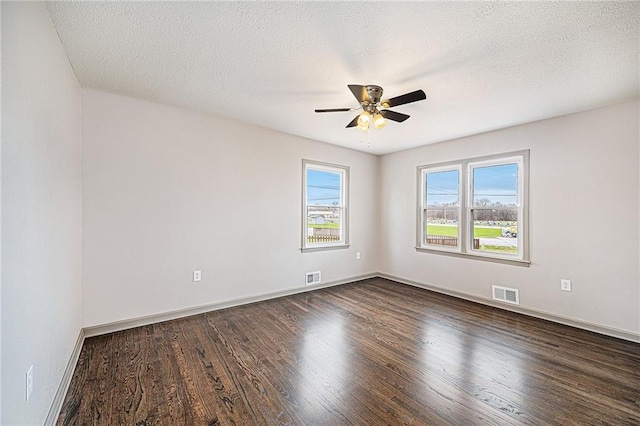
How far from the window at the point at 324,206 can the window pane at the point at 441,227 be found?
1.45m

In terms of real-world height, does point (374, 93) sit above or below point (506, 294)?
above

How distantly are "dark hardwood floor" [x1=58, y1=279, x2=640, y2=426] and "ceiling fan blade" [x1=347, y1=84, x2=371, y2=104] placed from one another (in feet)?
7.70

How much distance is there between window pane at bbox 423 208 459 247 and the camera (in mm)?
4582

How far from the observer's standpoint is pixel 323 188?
496cm

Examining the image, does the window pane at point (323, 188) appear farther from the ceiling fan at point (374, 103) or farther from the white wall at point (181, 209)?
the ceiling fan at point (374, 103)

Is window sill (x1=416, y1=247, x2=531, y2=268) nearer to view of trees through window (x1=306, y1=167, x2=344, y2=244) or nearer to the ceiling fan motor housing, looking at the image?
view of trees through window (x1=306, y1=167, x2=344, y2=244)

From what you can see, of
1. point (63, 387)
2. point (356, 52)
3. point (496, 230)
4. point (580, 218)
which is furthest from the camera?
point (496, 230)

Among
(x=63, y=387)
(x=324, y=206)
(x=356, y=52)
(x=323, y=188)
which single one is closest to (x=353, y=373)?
(x=63, y=387)

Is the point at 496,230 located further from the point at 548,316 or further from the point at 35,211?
the point at 35,211

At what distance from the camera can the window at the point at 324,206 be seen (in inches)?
184

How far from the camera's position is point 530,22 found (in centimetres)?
180

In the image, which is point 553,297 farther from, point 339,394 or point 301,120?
point 301,120

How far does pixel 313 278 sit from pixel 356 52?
3.51 metres

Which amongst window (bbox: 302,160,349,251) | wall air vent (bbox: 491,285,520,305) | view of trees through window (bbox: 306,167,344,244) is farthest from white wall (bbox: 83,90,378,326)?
wall air vent (bbox: 491,285,520,305)
